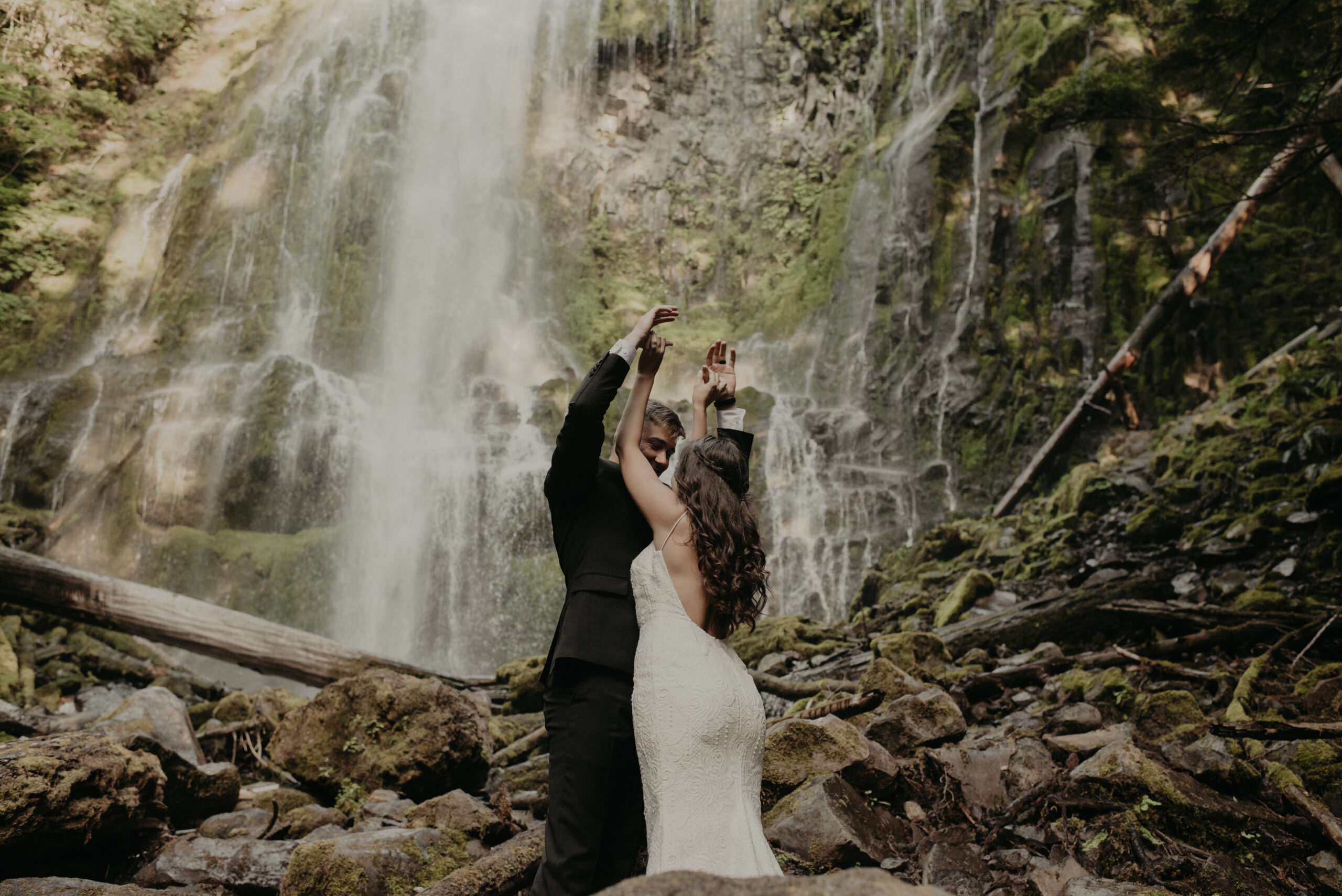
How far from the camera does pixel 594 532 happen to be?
225cm

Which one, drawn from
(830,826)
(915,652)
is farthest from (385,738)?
(915,652)

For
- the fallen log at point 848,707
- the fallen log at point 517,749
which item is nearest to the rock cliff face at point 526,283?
the fallen log at point 517,749

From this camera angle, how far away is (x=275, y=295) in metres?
16.5

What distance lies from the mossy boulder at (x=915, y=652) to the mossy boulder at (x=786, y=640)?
1.82m

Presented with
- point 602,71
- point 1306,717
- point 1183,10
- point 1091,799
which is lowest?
point 1091,799

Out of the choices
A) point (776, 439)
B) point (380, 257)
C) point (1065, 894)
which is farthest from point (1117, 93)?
point (380, 257)

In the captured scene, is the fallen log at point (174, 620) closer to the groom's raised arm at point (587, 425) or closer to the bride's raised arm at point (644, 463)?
the groom's raised arm at point (587, 425)

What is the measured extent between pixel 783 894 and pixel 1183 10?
19.5ft

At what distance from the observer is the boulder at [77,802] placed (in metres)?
2.68

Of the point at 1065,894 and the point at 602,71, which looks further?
the point at 602,71

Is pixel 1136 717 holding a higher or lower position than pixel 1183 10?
lower

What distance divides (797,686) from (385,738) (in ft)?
9.40

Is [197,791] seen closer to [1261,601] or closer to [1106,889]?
[1106,889]

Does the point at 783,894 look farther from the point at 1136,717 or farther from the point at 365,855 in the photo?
the point at 1136,717
